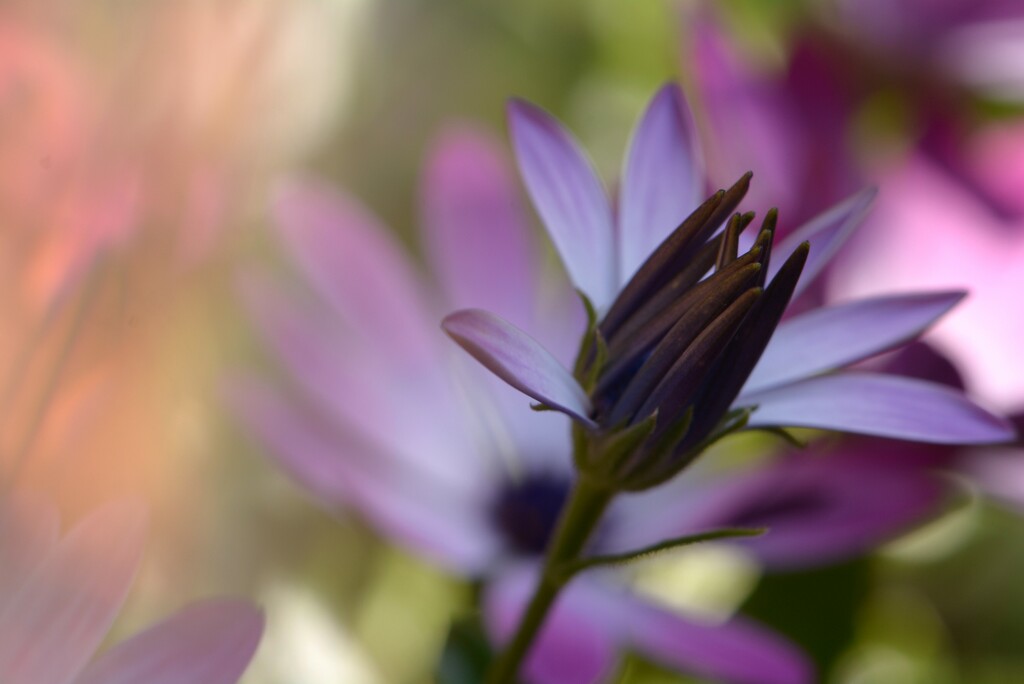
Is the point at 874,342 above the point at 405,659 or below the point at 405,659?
above

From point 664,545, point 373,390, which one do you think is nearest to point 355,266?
point 373,390

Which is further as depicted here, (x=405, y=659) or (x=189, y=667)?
(x=405, y=659)

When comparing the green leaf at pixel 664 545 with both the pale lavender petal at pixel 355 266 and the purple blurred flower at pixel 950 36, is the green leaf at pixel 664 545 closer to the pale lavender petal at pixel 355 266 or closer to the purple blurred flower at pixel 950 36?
the pale lavender petal at pixel 355 266

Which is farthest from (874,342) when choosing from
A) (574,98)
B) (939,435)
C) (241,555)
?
(574,98)

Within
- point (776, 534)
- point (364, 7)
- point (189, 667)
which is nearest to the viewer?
point (189, 667)

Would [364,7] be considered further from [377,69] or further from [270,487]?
[270,487]

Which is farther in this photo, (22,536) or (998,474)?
(998,474)

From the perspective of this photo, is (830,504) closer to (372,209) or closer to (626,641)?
(626,641)

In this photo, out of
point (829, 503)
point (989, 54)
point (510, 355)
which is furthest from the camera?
point (989, 54)

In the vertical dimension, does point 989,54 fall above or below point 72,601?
above
